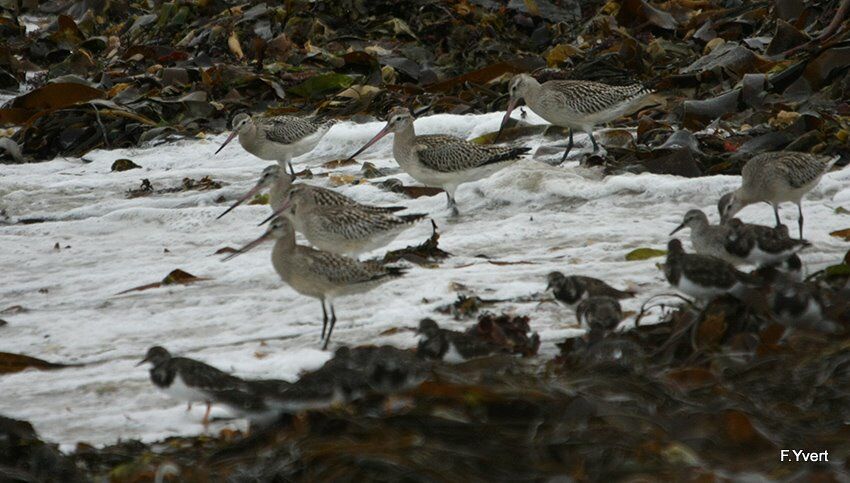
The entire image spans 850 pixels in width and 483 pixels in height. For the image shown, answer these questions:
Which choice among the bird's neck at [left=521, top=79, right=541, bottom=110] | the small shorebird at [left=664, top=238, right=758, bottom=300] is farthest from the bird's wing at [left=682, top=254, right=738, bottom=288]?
the bird's neck at [left=521, top=79, right=541, bottom=110]

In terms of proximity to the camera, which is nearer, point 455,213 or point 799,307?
point 799,307

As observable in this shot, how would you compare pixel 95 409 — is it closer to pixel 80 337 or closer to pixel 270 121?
pixel 80 337

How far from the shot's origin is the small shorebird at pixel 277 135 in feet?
31.6

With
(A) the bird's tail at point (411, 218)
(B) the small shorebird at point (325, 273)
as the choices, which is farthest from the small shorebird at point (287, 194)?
(B) the small shorebird at point (325, 273)

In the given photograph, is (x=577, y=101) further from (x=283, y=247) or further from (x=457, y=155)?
(x=283, y=247)

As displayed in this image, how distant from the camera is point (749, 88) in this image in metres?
8.82

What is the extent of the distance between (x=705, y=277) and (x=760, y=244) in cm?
64

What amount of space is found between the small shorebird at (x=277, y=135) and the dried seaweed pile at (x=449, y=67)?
113 cm

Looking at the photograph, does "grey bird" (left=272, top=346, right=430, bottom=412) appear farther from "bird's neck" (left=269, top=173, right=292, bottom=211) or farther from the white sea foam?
"bird's neck" (left=269, top=173, right=292, bottom=211)

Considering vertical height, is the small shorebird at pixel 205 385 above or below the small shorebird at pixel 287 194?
below

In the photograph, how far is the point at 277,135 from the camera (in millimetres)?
9617

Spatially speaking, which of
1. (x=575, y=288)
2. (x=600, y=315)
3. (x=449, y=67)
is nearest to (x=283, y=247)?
(x=575, y=288)

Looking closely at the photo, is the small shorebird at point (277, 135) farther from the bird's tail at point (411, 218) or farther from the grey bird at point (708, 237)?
the grey bird at point (708, 237)

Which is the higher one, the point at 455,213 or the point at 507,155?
the point at 507,155
